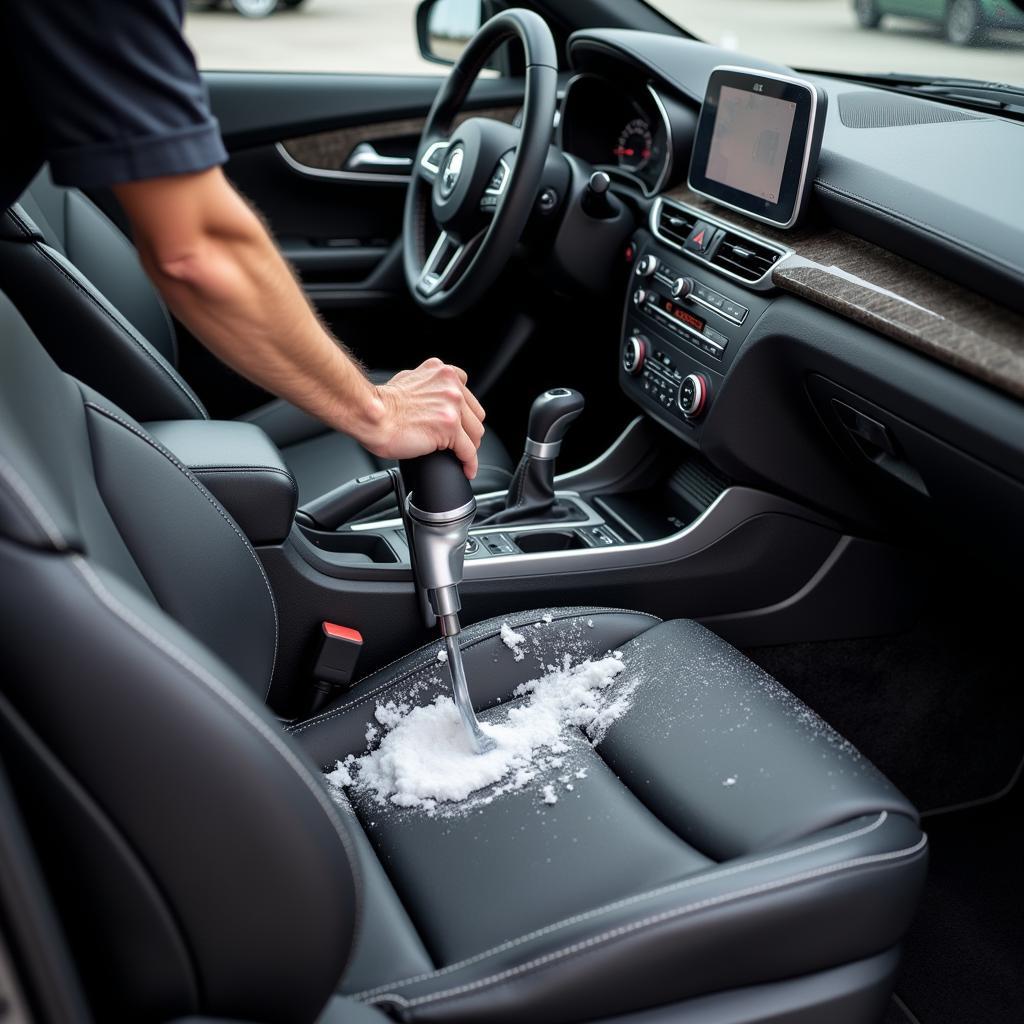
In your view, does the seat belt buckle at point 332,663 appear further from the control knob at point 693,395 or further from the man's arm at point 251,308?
the control knob at point 693,395

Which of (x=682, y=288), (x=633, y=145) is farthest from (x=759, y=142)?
(x=633, y=145)

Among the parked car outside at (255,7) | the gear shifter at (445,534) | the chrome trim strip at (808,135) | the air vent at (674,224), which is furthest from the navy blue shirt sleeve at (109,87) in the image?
the parked car outside at (255,7)

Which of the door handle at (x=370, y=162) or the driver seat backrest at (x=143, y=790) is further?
the door handle at (x=370, y=162)

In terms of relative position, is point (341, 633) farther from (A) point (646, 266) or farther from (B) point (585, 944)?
(A) point (646, 266)

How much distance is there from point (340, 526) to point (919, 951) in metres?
1.04

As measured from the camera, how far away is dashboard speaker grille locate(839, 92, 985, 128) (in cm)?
159

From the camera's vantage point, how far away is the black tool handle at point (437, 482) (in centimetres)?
112

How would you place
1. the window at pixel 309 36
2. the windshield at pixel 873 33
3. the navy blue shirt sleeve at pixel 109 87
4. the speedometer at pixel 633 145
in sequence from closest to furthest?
the navy blue shirt sleeve at pixel 109 87, the windshield at pixel 873 33, the speedometer at pixel 633 145, the window at pixel 309 36

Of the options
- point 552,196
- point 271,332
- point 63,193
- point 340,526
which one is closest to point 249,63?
point 63,193

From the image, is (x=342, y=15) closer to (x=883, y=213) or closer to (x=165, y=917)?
(x=883, y=213)

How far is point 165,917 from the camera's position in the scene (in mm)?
723

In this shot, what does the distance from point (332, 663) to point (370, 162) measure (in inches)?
60.6

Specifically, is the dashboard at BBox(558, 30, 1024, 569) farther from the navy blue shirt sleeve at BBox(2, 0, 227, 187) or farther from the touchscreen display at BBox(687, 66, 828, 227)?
the navy blue shirt sleeve at BBox(2, 0, 227, 187)

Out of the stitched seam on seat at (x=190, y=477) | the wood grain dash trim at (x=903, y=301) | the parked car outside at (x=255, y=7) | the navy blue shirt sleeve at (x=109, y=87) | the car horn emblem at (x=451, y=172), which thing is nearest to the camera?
the navy blue shirt sleeve at (x=109, y=87)
